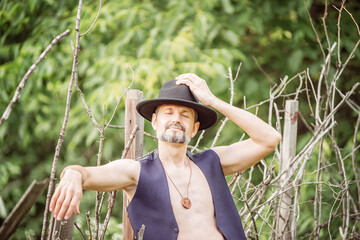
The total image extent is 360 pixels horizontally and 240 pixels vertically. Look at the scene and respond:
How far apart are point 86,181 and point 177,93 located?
592 millimetres

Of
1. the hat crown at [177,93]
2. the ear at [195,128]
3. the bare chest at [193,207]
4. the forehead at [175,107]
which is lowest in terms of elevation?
the bare chest at [193,207]

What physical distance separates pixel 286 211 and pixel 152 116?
1244 millimetres

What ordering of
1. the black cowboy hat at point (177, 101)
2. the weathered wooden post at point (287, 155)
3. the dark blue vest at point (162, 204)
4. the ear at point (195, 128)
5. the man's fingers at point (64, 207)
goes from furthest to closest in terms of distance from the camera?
the weathered wooden post at point (287, 155) → the ear at point (195, 128) → the black cowboy hat at point (177, 101) → the dark blue vest at point (162, 204) → the man's fingers at point (64, 207)

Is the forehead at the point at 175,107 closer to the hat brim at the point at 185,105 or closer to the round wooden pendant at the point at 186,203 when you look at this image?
the hat brim at the point at 185,105

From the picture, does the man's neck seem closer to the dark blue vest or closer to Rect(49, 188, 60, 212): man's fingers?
the dark blue vest

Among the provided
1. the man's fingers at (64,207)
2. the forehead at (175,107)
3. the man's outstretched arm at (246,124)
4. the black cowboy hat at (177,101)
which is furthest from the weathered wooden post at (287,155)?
the man's fingers at (64,207)

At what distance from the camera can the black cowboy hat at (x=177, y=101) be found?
2.10 metres

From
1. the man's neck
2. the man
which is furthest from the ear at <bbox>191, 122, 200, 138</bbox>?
the man's neck

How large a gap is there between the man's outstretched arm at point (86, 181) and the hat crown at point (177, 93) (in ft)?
1.06

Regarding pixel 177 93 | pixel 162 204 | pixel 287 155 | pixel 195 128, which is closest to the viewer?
pixel 162 204

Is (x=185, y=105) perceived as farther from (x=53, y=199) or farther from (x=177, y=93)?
(x=53, y=199)

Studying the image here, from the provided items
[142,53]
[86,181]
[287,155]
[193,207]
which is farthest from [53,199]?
[142,53]

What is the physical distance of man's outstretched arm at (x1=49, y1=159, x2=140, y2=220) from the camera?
1.55 m

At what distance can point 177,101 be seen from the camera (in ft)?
6.89
